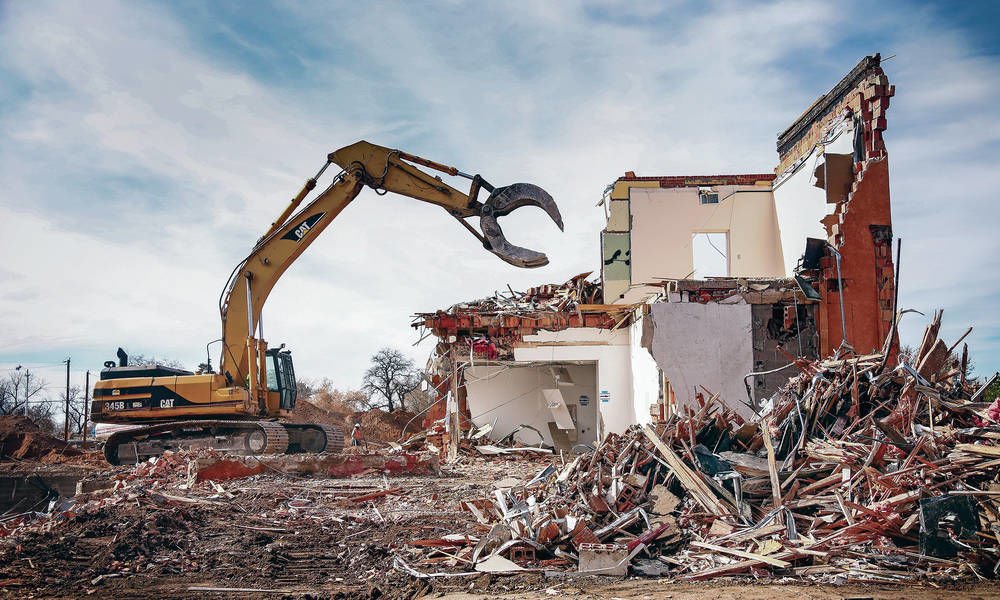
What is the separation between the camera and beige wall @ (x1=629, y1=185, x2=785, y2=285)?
67.3 feet

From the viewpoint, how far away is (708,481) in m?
7.33

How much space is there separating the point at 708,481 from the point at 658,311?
7.71m

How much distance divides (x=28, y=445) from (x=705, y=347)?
65.9ft

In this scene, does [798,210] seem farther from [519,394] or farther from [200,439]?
[200,439]

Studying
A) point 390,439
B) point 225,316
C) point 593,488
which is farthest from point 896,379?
point 390,439

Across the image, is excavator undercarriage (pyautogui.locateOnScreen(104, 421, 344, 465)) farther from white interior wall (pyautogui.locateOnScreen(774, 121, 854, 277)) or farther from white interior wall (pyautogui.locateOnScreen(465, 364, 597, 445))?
white interior wall (pyautogui.locateOnScreen(774, 121, 854, 277))

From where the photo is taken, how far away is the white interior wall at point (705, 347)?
1447 centimetres

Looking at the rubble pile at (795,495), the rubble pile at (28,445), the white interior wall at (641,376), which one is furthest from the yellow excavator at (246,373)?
the rubble pile at (28,445)

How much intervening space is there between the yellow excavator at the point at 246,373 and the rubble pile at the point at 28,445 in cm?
836

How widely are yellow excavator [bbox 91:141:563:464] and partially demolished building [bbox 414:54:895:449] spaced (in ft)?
13.1

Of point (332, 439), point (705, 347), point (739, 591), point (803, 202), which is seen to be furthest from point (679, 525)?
point (803, 202)

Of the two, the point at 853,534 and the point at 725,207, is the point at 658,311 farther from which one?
the point at 853,534

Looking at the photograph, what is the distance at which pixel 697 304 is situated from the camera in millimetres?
14656

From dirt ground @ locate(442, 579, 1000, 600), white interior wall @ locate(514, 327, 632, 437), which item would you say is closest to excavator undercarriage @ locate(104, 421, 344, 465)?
white interior wall @ locate(514, 327, 632, 437)
